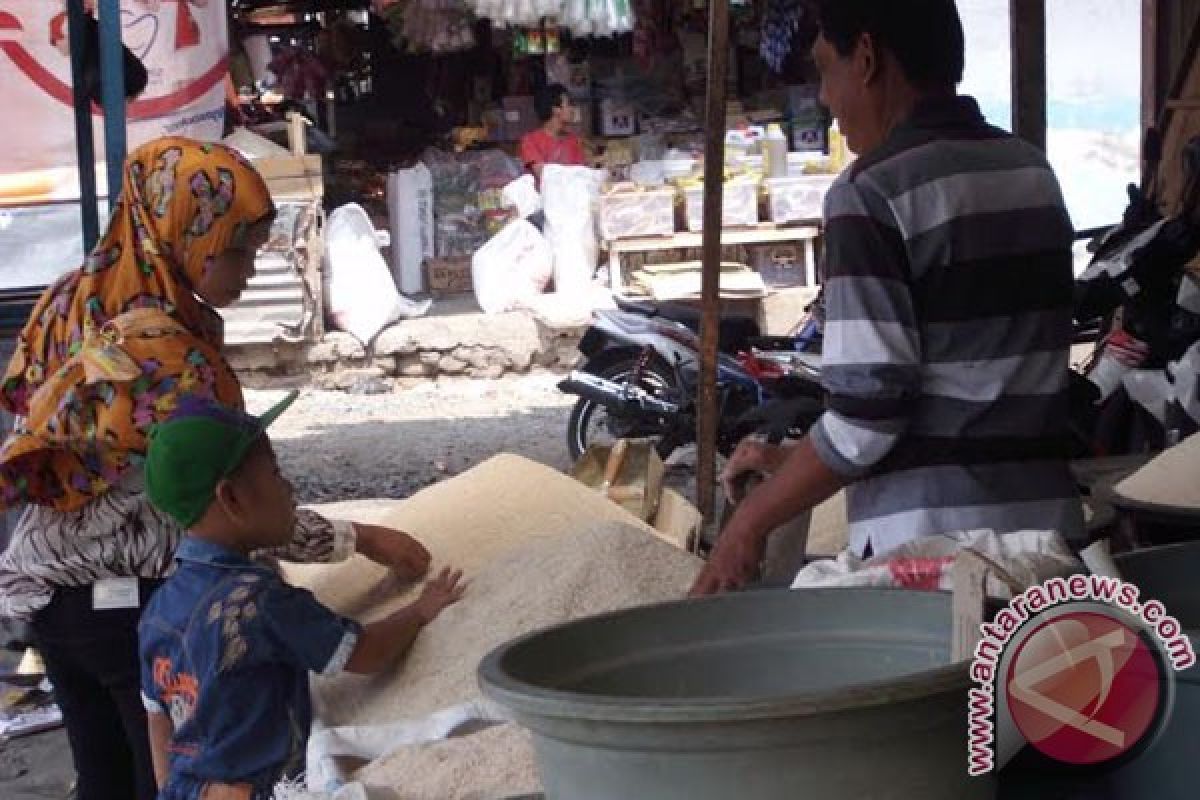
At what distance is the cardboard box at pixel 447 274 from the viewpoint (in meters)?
10.2

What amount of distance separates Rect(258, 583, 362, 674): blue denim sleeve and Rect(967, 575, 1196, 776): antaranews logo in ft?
3.92

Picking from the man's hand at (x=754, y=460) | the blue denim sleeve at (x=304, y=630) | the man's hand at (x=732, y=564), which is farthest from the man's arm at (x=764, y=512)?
the blue denim sleeve at (x=304, y=630)

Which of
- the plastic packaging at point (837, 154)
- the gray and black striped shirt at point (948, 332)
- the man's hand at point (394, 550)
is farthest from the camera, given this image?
the plastic packaging at point (837, 154)

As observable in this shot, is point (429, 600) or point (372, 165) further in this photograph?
point (372, 165)

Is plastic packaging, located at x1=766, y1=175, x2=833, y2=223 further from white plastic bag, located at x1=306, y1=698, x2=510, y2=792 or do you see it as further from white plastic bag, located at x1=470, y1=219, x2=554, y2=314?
white plastic bag, located at x1=306, y1=698, x2=510, y2=792

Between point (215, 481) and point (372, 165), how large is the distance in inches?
351

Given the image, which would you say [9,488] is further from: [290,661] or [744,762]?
[744,762]

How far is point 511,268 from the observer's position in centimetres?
950

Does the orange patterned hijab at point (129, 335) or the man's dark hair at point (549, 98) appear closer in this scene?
the orange patterned hijab at point (129, 335)

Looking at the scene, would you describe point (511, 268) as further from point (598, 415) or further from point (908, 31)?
point (908, 31)

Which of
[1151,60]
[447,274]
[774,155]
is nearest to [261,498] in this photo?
[1151,60]

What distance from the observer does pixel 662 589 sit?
2506 millimetres

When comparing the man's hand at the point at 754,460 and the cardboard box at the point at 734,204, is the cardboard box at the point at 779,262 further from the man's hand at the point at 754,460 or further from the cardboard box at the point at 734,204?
the man's hand at the point at 754,460

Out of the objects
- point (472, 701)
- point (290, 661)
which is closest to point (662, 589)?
point (472, 701)
